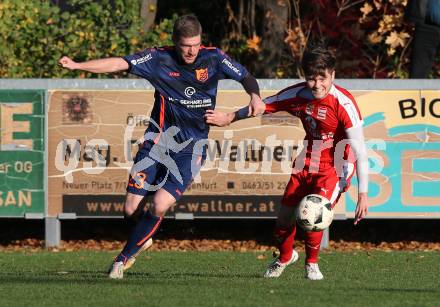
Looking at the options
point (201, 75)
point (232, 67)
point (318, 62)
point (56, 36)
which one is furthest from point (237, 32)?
point (318, 62)

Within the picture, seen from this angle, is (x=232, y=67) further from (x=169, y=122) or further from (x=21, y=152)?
(x=21, y=152)

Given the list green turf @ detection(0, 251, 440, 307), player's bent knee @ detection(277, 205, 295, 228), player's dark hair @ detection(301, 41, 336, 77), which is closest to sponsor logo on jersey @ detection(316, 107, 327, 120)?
player's dark hair @ detection(301, 41, 336, 77)

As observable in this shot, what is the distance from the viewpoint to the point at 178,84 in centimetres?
1055

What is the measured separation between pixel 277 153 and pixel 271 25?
4097 mm

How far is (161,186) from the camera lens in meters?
10.6

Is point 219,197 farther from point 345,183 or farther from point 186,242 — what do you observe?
point 345,183

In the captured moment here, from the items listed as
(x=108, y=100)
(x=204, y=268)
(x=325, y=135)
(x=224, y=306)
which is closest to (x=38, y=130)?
(x=108, y=100)

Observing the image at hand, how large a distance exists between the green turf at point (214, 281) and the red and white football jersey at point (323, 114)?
119cm

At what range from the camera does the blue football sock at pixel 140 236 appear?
10664 millimetres

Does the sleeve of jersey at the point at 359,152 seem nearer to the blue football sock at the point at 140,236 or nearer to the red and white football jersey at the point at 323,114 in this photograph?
the red and white football jersey at the point at 323,114

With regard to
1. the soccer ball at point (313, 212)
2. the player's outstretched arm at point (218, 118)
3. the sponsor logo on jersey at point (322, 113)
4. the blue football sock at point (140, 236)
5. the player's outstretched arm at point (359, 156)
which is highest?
the sponsor logo on jersey at point (322, 113)

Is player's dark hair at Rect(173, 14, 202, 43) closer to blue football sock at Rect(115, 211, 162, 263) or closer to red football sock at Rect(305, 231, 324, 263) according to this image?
blue football sock at Rect(115, 211, 162, 263)

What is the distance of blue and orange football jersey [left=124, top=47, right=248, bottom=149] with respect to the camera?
10.6 metres

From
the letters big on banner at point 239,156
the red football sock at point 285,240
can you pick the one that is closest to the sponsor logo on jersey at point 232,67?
the red football sock at point 285,240
